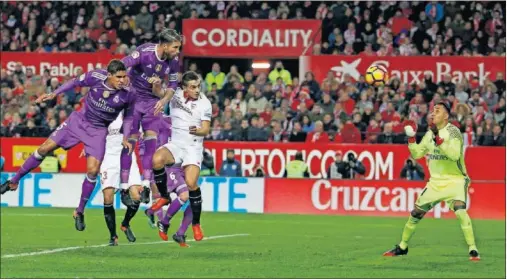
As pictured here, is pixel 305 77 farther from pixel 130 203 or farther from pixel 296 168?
pixel 130 203

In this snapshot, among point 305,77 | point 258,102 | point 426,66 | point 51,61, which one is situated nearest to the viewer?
point 258,102

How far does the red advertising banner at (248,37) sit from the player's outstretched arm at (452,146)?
17141 millimetres

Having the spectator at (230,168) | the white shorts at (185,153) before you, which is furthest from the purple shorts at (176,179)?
the spectator at (230,168)

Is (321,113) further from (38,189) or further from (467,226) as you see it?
→ (467,226)

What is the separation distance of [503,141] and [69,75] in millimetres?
12021

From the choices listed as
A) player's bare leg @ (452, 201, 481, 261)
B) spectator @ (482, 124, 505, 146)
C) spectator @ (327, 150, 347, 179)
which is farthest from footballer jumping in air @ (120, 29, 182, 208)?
spectator @ (482, 124, 505, 146)

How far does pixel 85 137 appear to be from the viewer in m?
A: 18.2

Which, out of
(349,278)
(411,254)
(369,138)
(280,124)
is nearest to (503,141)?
(369,138)

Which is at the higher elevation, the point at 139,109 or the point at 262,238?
the point at 139,109

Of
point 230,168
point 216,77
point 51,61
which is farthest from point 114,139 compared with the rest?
point 51,61

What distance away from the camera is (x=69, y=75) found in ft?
117

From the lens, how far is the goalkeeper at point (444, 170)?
17828 mm

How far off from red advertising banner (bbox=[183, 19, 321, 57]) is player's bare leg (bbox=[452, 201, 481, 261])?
56.1 feet

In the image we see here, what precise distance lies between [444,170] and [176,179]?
4290mm
